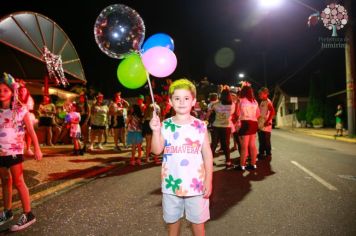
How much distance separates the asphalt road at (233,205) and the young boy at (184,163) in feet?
3.39

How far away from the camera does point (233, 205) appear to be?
480cm

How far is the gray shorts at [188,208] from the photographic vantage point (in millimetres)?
2805

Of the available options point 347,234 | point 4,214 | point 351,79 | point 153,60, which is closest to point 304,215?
point 347,234

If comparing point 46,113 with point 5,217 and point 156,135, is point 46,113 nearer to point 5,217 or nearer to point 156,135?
point 5,217

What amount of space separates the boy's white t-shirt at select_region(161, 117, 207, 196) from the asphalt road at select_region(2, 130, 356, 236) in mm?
1216

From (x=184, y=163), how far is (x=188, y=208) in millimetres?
416

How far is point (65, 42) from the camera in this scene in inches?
478

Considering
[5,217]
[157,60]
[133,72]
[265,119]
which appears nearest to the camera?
[157,60]

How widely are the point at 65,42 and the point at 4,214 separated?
30.3 feet

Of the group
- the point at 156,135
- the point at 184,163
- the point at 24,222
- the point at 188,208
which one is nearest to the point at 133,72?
the point at 156,135

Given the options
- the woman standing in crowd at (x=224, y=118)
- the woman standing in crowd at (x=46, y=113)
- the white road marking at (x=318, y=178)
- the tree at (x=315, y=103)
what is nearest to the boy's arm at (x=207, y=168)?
the white road marking at (x=318, y=178)

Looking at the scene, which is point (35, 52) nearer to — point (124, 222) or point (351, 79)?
point (124, 222)

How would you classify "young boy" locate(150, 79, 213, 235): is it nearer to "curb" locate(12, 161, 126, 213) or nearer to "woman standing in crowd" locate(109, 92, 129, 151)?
"curb" locate(12, 161, 126, 213)

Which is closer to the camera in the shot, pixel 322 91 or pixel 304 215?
pixel 304 215
